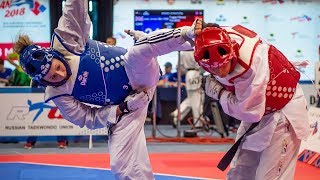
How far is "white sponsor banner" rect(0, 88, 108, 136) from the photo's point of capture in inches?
296

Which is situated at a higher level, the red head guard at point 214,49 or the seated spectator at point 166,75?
the red head guard at point 214,49

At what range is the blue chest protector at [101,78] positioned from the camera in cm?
342

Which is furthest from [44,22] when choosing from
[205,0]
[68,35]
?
[68,35]

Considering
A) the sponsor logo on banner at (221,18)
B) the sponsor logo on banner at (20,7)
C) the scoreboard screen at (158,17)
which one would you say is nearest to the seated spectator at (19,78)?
the scoreboard screen at (158,17)

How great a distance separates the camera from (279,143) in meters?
2.85

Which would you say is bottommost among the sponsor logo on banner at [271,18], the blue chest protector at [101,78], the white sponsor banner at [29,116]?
the white sponsor banner at [29,116]

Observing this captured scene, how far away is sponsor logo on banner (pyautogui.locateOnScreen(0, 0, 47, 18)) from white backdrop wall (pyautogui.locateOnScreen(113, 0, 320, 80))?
10.9 ft

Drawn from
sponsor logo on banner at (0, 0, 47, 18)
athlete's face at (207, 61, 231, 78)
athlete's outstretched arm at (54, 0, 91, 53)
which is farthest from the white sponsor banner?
athlete's face at (207, 61, 231, 78)

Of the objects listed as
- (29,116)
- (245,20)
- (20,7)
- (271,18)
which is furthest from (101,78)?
(271,18)

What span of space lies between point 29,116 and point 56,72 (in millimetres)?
4507

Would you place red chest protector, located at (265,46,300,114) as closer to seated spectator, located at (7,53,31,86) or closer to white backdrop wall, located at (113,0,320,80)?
seated spectator, located at (7,53,31,86)

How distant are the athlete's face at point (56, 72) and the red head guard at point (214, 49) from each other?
1100 mm

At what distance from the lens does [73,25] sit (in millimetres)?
3461

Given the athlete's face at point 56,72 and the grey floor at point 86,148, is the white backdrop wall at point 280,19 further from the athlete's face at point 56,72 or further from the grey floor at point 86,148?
the athlete's face at point 56,72
